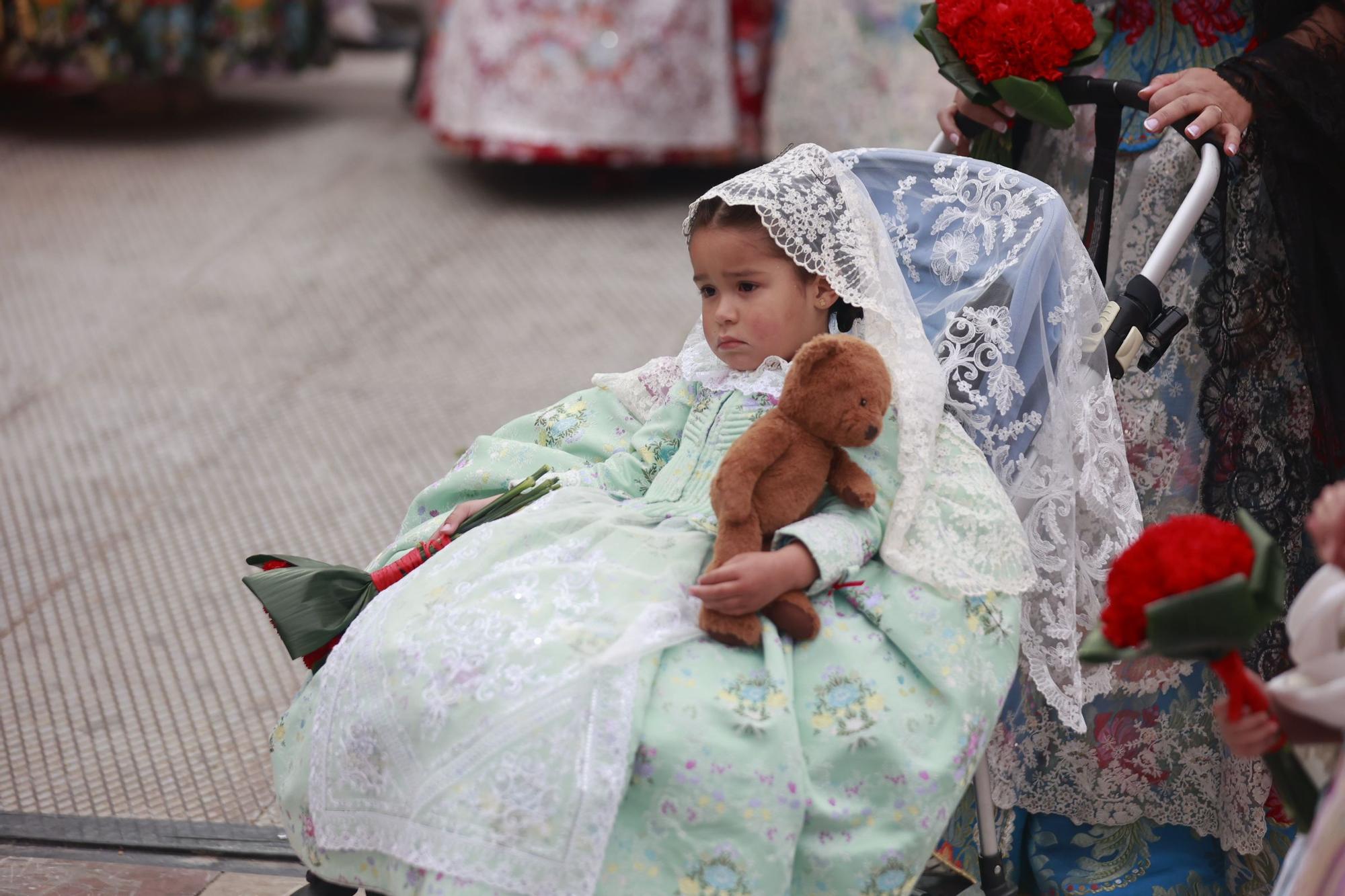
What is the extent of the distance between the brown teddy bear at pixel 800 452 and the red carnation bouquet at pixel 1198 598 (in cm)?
41

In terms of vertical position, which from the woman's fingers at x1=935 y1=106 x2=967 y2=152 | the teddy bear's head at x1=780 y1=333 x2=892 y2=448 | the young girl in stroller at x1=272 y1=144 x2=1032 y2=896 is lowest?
the young girl in stroller at x1=272 y1=144 x2=1032 y2=896

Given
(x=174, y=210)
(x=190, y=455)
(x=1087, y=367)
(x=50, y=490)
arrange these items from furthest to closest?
1. (x=174, y=210)
2. (x=190, y=455)
3. (x=50, y=490)
4. (x=1087, y=367)

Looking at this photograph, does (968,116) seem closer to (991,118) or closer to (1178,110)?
(991,118)

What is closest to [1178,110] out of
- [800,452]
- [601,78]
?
[800,452]

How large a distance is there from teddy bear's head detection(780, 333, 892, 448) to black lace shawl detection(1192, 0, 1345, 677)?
27.4 inches

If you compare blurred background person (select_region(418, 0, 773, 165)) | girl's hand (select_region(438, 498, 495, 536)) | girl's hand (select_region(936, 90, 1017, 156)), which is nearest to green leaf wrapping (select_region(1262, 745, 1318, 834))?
girl's hand (select_region(438, 498, 495, 536))

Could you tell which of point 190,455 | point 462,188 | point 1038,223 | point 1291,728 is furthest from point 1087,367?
point 462,188

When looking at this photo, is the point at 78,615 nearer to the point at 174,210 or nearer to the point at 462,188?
the point at 174,210

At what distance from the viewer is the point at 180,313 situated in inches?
185

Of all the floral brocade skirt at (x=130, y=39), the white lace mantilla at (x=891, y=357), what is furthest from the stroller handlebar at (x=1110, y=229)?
the floral brocade skirt at (x=130, y=39)

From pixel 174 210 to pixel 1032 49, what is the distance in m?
4.30

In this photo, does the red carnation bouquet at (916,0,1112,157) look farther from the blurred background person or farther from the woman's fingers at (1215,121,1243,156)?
the blurred background person

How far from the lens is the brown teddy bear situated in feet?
5.60

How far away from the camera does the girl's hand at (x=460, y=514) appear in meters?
1.97
